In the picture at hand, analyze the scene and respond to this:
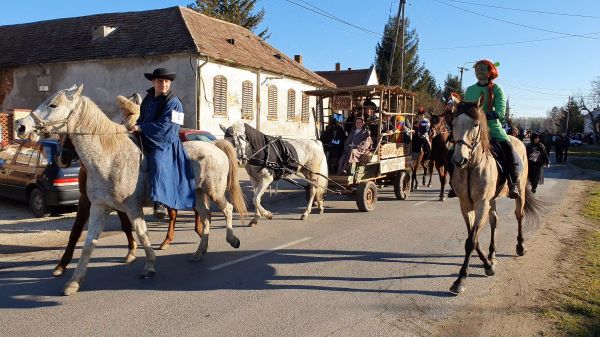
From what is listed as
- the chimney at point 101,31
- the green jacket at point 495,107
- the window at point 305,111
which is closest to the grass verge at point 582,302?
the green jacket at point 495,107

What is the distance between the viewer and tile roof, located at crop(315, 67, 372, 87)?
47397mm

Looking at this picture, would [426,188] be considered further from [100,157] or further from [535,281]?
[100,157]

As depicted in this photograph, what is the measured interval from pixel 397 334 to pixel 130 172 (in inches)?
136

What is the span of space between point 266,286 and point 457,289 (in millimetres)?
2256

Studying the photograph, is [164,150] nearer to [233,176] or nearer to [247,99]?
[233,176]

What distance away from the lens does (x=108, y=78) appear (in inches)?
866

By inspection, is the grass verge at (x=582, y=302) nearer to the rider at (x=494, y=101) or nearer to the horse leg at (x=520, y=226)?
the horse leg at (x=520, y=226)

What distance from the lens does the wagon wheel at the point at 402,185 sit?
41.2 ft

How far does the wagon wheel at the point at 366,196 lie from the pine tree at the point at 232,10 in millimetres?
30142

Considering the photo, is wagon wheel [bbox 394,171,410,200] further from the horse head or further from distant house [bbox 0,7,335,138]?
distant house [bbox 0,7,335,138]

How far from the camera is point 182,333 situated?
14.1ft

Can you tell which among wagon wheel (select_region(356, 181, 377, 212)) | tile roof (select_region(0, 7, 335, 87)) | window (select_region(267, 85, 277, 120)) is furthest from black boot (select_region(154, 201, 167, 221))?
window (select_region(267, 85, 277, 120))

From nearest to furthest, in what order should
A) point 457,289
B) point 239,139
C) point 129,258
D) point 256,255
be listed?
point 457,289 → point 129,258 → point 256,255 → point 239,139

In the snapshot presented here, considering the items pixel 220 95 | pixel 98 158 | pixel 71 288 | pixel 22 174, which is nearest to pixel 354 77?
pixel 220 95
